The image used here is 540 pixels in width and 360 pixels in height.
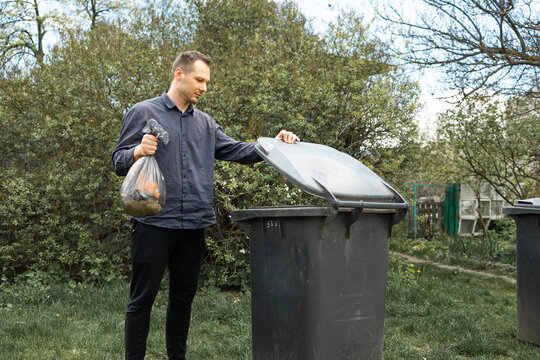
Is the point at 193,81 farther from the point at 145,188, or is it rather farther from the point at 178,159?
the point at 145,188

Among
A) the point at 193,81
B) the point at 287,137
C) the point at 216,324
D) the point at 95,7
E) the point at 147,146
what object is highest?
the point at 95,7

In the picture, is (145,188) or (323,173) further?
(323,173)

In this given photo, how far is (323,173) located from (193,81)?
0.95 meters

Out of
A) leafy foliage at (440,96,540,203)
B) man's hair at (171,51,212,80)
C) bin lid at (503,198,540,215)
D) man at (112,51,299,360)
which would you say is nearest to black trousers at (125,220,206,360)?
man at (112,51,299,360)

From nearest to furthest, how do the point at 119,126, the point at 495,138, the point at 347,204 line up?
the point at 347,204, the point at 119,126, the point at 495,138

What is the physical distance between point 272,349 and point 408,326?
2180 millimetres

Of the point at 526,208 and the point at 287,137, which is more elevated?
the point at 287,137

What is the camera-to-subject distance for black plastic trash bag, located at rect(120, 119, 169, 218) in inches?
98.6

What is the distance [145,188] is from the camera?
2.52 m

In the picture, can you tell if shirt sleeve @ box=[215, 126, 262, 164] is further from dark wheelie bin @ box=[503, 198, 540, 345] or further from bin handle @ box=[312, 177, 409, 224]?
dark wheelie bin @ box=[503, 198, 540, 345]

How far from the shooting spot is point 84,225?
5637mm

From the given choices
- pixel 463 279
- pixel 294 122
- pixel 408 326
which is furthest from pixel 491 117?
pixel 408 326

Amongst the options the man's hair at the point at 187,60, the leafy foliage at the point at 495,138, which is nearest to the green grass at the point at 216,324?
the man's hair at the point at 187,60

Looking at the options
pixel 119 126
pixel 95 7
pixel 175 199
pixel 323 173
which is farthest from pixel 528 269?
pixel 95 7
